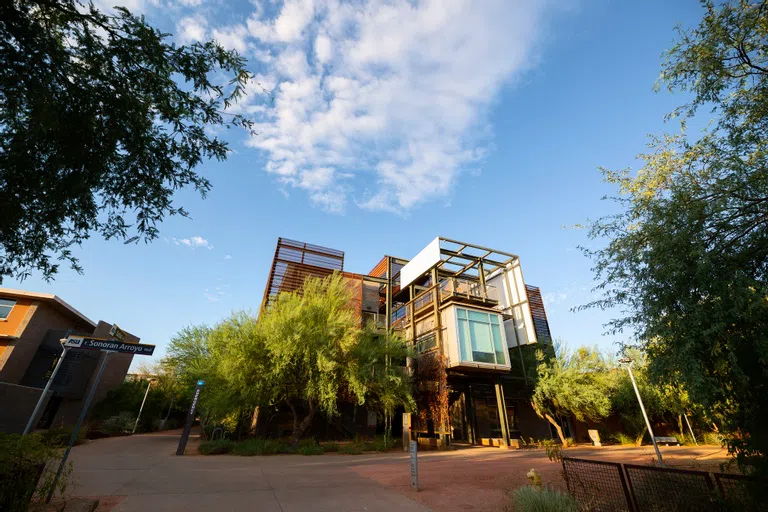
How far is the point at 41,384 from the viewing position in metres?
20.5

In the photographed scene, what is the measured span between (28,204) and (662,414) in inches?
1190

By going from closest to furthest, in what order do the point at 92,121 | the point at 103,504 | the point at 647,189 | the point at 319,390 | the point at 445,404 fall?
the point at 103,504 < the point at 92,121 < the point at 647,189 < the point at 319,390 < the point at 445,404

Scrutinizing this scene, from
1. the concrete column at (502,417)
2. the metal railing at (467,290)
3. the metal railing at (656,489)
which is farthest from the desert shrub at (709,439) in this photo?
the metal railing at (656,489)

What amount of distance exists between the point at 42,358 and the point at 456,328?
85.1 feet

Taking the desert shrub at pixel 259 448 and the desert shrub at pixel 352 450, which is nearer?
the desert shrub at pixel 259 448

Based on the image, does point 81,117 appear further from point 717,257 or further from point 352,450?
point 352,450

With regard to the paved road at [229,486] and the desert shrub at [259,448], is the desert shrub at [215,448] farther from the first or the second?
the paved road at [229,486]

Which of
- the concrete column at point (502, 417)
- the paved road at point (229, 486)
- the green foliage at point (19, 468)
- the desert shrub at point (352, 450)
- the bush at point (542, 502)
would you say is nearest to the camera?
the green foliage at point (19, 468)

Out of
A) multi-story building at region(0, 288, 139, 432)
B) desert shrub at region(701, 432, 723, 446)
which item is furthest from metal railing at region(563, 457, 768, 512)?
multi-story building at region(0, 288, 139, 432)

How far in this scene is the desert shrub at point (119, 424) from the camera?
19984 mm

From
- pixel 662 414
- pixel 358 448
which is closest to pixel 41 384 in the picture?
pixel 358 448

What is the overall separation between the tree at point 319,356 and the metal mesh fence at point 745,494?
1107 cm

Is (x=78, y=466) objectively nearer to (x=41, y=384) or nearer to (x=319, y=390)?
(x=319, y=390)

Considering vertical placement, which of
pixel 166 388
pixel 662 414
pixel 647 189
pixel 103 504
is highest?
pixel 647 189
